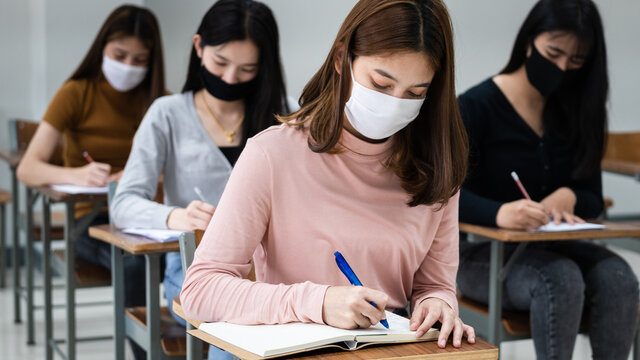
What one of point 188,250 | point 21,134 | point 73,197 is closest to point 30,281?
point 21,134

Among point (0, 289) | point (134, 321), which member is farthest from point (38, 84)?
point (134, 321)

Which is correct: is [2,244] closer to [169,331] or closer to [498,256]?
[169,331]

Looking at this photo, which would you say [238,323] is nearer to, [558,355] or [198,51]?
[558,355]

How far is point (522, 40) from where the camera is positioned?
7.89 feet

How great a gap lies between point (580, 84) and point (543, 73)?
0.17 metres

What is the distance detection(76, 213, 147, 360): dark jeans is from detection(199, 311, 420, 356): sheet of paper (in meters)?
1.24

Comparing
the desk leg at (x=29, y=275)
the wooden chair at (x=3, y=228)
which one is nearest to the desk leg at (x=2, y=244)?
the wooden chair at (x=3, y=228)

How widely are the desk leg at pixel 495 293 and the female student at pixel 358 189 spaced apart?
69 centimetres

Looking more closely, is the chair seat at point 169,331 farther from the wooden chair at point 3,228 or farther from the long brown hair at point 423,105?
the wooden chair at point 3,228

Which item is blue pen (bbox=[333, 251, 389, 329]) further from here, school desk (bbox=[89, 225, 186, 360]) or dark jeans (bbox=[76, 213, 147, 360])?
dark jeans (bbox=[76, 213, 147, 360])

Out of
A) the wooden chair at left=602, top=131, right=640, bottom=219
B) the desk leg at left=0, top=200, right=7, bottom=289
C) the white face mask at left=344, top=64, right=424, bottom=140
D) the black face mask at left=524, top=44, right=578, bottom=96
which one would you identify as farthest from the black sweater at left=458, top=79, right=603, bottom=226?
the desk leg at left=0, top=200, right=7, bottom=289

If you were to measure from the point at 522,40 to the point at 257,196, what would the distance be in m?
1.44

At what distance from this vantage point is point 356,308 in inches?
41.9

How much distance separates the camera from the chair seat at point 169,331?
1.89 meters
